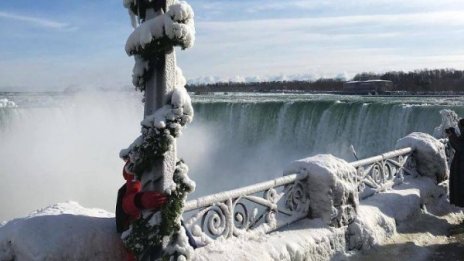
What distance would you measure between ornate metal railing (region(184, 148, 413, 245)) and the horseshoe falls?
15.9 m

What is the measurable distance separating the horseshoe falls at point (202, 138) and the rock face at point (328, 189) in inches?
610

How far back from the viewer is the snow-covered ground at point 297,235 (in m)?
3.20

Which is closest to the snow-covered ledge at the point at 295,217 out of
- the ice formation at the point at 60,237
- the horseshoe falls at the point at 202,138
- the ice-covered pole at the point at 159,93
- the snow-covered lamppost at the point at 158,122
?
the ice formation at the point at 60,237

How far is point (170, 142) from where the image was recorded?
3.25 m

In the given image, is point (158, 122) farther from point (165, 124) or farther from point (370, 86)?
point (370, 86)

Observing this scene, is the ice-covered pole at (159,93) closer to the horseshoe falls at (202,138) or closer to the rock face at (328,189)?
the rock face at (328,189)

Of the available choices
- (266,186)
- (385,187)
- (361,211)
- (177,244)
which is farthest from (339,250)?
(177,244)

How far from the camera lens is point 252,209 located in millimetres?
5070

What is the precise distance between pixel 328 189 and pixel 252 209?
0.96 metres

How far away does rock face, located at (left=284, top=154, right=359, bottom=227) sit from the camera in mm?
5488

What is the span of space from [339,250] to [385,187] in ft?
6.72

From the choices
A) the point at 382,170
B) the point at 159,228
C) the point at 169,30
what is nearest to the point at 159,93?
the point at 169,30

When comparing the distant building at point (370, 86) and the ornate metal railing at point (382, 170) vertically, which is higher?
the distant building at point (370, 86)

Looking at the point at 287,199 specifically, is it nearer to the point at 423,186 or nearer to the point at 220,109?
the point at 423,186
